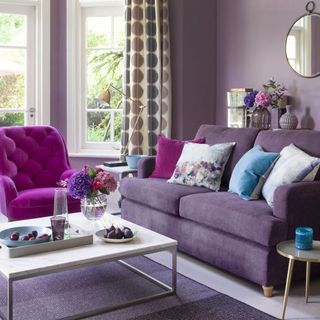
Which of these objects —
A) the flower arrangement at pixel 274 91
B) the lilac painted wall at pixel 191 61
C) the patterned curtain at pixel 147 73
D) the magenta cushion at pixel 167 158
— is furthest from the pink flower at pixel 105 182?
the lilac painted wall at pixel 191 61

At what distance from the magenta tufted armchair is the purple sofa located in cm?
60

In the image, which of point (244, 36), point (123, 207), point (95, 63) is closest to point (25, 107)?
point (95, 63)

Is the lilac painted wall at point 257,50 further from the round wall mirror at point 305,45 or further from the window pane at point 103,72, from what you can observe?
the window pane at point 103,72

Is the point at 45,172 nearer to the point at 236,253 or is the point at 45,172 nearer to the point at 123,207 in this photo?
the point at 123,207

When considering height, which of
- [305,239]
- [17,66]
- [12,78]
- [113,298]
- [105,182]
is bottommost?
[113,298]

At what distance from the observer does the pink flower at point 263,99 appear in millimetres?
4707

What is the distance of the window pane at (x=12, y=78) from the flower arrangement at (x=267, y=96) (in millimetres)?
2726

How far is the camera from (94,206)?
3121 millimetres

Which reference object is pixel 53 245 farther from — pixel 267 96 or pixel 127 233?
pixel 267 96

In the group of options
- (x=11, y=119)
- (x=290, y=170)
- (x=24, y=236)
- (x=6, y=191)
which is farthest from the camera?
(x=11, y=119)

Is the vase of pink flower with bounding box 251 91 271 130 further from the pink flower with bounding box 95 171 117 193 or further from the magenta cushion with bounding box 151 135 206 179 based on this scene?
the pink flower with bounding box 95 171 117 193

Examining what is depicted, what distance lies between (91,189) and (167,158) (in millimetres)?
1384

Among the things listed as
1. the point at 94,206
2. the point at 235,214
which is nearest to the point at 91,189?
the point at 94,206

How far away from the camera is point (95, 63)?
6141 mm
